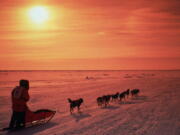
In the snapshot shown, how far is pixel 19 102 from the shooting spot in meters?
8.75

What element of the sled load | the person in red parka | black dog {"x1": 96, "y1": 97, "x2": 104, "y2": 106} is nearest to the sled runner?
the sled load

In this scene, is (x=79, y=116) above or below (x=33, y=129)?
above

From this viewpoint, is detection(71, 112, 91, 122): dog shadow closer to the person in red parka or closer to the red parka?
the person in red parka

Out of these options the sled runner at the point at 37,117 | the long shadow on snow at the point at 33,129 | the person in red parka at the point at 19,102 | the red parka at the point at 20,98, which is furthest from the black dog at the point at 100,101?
the red parka at the point at 20,98

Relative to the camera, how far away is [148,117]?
1074cm

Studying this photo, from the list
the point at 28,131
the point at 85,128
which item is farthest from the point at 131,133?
the point at 28,131

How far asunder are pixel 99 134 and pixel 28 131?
253cm

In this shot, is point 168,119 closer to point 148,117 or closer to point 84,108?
point 148,117

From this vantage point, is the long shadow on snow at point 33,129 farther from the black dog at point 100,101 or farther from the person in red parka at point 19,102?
the black dog at point 100,101

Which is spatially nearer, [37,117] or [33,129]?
[33,129]

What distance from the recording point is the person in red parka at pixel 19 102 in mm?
8672

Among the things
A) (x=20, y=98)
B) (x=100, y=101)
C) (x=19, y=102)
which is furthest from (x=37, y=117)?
(x=100, y=101)

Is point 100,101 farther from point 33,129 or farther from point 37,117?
point 33,129

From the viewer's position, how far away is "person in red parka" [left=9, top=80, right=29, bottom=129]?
28.5 feet
